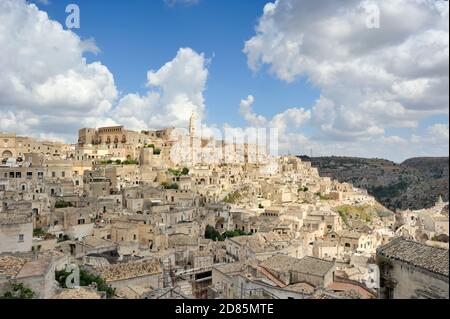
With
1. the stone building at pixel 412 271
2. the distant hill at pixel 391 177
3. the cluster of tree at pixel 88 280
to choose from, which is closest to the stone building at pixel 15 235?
the cluster of tree at pixel 88 280

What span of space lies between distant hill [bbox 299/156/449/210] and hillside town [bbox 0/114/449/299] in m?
20.9

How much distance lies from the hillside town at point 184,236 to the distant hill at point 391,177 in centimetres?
2090

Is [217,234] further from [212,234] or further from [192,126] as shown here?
[192,126]

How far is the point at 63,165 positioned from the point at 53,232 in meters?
14.9

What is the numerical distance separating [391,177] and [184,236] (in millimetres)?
78336

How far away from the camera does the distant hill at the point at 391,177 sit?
6560cm

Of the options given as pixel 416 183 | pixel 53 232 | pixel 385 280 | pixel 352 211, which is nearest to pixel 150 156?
pixel 352 211

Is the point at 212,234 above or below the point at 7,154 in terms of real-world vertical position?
below

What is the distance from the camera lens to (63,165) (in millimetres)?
32281

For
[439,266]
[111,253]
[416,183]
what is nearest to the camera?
[439,266]

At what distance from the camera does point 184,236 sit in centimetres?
2036

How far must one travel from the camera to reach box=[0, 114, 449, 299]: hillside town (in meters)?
9.93

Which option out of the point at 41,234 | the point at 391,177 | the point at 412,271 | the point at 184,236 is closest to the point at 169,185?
the point at 184,236

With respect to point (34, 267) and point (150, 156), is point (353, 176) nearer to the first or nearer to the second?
point (150, 156)
